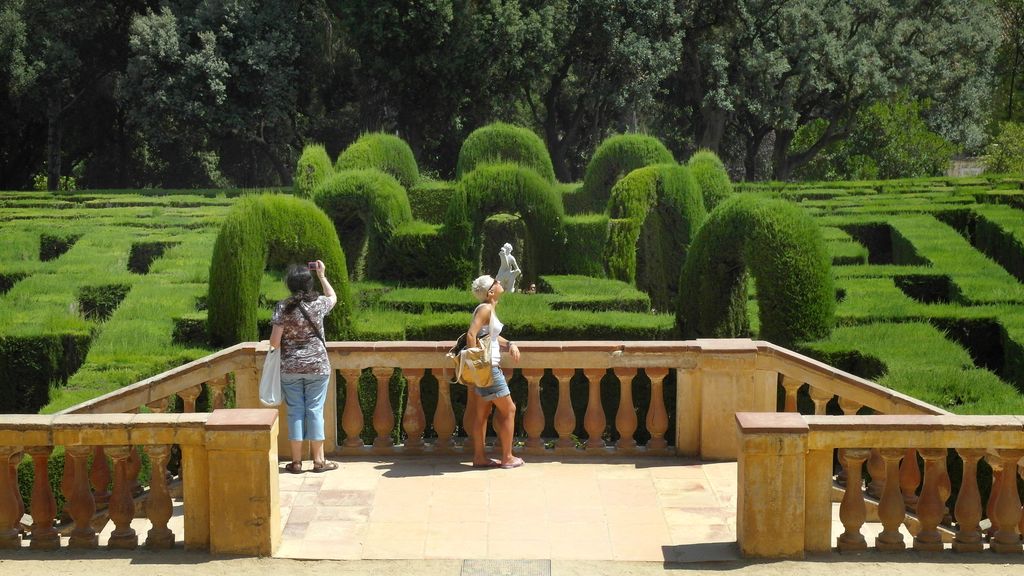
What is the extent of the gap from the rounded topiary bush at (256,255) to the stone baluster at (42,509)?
234 inches

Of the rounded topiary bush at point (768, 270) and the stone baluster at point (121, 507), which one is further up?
the rounded topiary bush at point (768, 270)

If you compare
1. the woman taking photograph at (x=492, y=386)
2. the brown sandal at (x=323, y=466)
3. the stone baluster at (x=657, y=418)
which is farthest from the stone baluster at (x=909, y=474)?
the brown sandal at (x=323, y=466)

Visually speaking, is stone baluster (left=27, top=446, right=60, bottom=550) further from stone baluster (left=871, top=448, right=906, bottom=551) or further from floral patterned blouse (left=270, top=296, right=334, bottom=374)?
stone baluster (left=871, top=448, right=906, bottom=551)

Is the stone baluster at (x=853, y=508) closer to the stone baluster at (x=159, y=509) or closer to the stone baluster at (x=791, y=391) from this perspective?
the stone baluster at (x=791, y=391)

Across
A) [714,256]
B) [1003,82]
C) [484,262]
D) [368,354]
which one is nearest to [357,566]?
[368,354]

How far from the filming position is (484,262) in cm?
2281

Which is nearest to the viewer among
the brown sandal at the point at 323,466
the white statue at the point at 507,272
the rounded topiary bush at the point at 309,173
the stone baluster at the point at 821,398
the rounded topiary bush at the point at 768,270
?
the brown sandal at the point at 323,466

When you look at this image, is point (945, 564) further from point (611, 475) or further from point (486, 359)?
point (486, 359)

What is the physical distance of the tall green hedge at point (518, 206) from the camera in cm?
2100

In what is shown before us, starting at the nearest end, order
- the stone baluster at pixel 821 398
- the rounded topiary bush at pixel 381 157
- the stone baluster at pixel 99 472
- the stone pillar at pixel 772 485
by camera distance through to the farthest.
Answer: the stone pillar at pixel 772 485 → the stone baluster at pixel 99 472 → the stone baluster at pixel 821 398 → the rounded topiary bush at pixel 381 157

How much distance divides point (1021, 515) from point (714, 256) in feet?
21.3

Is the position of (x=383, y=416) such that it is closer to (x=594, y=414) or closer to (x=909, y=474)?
(x=594, y=414)

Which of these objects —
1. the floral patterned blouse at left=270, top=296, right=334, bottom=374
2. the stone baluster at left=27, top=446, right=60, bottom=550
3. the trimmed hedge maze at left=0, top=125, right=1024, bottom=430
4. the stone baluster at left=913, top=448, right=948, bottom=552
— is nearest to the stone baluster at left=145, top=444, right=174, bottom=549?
the stone baluster at left=27, top=446, right=60, bottom=550

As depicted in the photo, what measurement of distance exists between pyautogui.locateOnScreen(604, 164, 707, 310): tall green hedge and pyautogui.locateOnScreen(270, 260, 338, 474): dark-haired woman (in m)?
11.2
